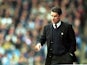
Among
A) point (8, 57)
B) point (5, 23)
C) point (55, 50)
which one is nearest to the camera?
point (55, 50)

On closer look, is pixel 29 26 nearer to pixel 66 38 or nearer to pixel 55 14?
pixel 66 38

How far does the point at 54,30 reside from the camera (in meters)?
6.91

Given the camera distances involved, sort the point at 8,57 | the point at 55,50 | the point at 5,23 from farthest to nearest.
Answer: the point at 5,23, the point at 8,57, the point at 55,50

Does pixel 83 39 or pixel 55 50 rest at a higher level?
pixel 55 50

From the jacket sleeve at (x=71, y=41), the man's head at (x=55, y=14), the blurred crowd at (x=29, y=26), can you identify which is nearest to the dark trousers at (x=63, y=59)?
the jacket sleeve at (x=71, y=41)

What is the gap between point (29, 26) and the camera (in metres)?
13.6

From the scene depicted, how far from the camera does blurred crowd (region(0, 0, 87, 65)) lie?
12820 millimetres

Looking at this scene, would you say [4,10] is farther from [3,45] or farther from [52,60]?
[52,60]

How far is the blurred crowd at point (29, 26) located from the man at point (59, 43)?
562cm

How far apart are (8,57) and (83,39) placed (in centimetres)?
252

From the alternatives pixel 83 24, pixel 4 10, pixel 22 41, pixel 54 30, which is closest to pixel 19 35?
pixel 22 41

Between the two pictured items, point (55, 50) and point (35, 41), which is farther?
point (35, 41)

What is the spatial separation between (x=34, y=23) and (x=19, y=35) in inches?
29.1

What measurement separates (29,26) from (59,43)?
6795 millimetres
